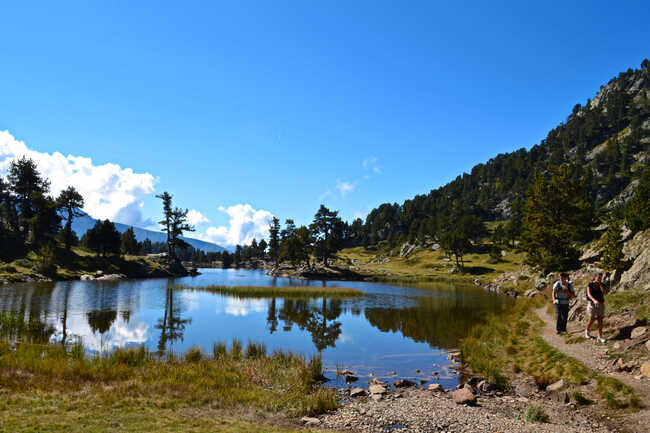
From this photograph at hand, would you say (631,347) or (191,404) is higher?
(631,347)

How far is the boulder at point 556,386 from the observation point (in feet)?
44.7

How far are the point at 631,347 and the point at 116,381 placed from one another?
21198 millimetres

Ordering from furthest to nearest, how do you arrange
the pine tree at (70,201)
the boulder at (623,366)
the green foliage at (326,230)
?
the green foliage at (326,230), the pine tree at (70,201), the boulder at (623,366)

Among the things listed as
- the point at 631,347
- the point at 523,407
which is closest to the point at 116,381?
the point at 523,407

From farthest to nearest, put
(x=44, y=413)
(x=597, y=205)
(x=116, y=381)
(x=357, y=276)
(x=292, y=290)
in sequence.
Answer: (x=597, y=205) → (x=357, y=276) → (x=292, y=290) → (x=116, y=381) → (x=44, y=413)

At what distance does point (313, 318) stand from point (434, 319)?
12393 mm

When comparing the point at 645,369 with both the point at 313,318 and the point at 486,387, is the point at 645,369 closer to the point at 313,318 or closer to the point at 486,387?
the point at 486,387

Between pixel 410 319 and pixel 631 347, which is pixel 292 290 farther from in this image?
pixel 631 347

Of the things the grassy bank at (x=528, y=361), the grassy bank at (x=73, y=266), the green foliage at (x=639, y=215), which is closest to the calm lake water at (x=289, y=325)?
the grassy bank at (x=528, y=361)

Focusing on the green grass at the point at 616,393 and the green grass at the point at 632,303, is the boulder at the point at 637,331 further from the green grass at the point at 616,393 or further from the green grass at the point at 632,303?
the green grass at the point at 616,393

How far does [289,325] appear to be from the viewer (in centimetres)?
3206

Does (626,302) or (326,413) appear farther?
(626,302)

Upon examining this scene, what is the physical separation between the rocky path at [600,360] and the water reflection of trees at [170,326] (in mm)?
21628

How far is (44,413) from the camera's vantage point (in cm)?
1036
